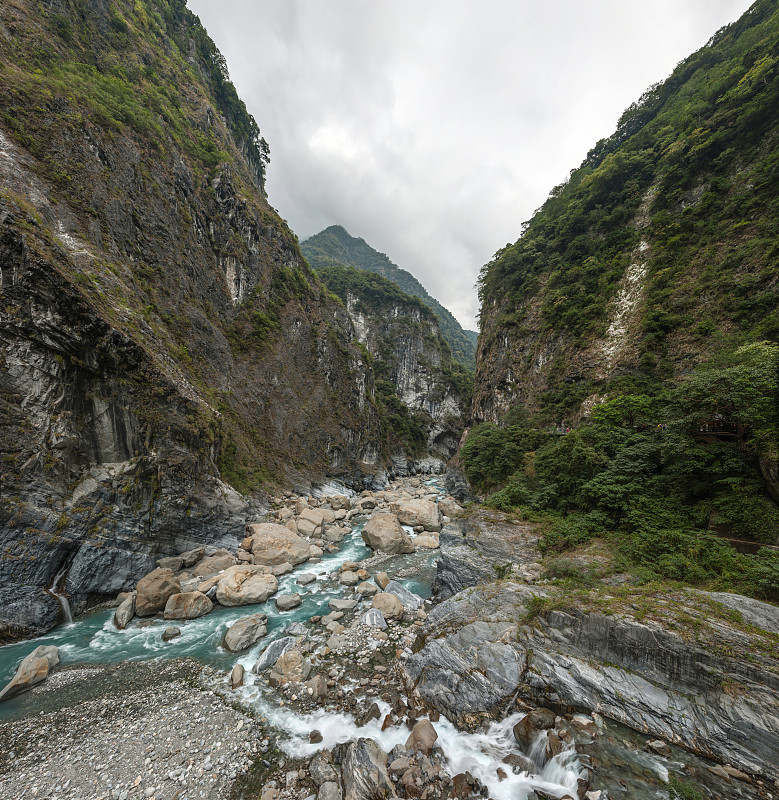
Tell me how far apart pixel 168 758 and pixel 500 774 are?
19.4 ft

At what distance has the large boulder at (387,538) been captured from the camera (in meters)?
14.8

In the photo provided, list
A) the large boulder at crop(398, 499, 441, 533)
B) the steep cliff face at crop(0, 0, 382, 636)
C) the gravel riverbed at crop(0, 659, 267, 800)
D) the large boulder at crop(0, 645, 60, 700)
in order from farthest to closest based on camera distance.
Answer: the large boulder at crop(398, 499, 441, 533)
the steep cliff face at crop(0, 0, 382, 636)
the large boulder at crop(0, 645, 60, 700)
the gravel riverbed at crop(0, 659, 267, 800)

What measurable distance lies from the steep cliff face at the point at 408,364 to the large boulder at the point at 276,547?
106 ft

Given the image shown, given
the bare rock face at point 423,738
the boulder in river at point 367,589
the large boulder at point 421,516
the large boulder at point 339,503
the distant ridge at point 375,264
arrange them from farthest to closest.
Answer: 1. the distant ridge at point 375,264
2. the large boulder at point 339,503
3. the large boulder at point 421,516
4. the boulder in river at point 367,589
5. the bare rock face at point 423,738

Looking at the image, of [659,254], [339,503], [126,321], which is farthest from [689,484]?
[126,321]

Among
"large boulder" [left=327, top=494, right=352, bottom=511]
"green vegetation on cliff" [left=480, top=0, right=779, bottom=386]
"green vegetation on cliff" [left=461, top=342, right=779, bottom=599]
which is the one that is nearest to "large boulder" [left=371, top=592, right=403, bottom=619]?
"green vegetation on cliff" [left=461, top=342, right=779, bottom=599]

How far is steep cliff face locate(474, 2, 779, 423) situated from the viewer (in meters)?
13.7

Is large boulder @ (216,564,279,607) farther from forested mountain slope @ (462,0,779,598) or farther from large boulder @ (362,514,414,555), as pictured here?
forested mountain slope @ (462,0,779,598)

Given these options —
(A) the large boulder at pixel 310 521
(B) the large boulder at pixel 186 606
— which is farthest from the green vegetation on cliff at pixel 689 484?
(B) the large boulder at pixel 186 606

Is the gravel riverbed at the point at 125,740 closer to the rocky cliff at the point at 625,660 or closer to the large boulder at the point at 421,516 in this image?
the rocky cliff at the point at 625,660

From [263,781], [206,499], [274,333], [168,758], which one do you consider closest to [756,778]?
[263,781]

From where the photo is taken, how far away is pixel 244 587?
1027 cm

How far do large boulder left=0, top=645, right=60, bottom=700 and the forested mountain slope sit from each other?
14.2m

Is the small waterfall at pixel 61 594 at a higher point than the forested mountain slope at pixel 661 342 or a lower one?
lower
